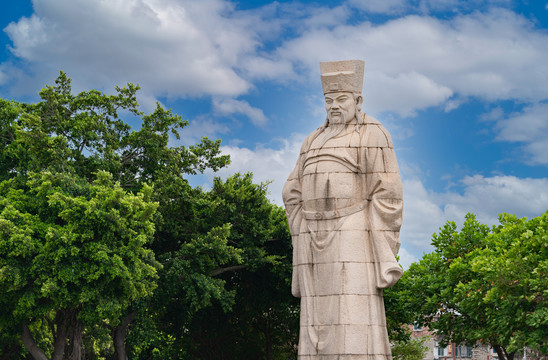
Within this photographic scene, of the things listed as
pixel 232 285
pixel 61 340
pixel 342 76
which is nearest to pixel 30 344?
pixel 61 340

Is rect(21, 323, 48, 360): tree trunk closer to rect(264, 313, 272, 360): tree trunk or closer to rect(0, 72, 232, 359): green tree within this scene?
rect(0, 72, 232, 359): green tree

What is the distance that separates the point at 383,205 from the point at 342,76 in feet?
9.27

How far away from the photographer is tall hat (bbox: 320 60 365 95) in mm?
15750

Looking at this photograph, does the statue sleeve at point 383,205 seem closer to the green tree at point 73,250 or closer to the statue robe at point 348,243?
the statue robe at point 348,243

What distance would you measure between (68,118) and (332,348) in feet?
58.3

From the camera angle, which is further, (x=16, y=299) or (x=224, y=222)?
(x=224, y=222)

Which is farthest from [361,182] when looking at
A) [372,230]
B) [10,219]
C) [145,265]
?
[10,219]

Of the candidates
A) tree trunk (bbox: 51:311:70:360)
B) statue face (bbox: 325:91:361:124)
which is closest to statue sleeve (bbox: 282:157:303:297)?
statue face (bbox: 325:91:361:124)

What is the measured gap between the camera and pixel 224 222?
97.3 feet

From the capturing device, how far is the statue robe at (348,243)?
14.9m

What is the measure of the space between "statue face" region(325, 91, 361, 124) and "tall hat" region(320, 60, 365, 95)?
112mm

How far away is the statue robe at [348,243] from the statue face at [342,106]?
25cm

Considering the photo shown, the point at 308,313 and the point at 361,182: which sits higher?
the point at 361,182

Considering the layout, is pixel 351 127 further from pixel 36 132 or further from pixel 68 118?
pixel 68 118
